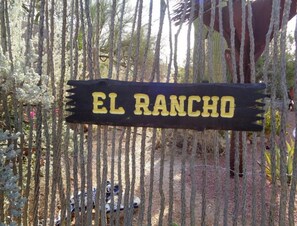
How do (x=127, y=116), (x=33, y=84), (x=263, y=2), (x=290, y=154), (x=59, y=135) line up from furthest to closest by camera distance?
(x=290, y=154) → (x=263, y=2) → (x=59, y=135) → (x=127, y=116) → (x=33, y=84)

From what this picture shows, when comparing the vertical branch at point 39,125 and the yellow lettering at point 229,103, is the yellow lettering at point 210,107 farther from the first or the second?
the vertical branch at point 39,125

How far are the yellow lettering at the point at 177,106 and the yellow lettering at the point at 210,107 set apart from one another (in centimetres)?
13

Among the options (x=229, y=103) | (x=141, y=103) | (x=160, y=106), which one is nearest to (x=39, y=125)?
(x=141, y=103)

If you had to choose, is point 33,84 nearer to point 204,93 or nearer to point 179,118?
point 179,118

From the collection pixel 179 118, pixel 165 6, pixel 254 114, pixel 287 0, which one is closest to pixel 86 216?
pixel 179 118

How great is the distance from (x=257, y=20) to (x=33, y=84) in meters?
2.12

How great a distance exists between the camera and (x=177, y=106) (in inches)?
78.9

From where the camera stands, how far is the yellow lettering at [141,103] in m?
2.02

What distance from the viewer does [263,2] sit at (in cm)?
292

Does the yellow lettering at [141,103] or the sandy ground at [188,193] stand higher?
the yellow lettering at [141,103]

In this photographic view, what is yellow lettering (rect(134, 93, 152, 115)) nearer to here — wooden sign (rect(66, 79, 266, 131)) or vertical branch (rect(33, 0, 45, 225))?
wooden sign (rect(66, 79, 266, 131))

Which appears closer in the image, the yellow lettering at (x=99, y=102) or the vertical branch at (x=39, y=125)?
the yellow lettering at (x=99, y=102)

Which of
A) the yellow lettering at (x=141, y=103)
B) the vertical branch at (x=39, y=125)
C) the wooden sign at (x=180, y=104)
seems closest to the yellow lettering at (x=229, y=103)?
the wooden sign at (x=180, y=104)

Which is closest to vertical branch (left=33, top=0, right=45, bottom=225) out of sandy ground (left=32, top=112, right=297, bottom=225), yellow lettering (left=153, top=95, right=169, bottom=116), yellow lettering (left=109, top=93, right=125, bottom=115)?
sandy ground (left=32, top=112, right=297, bottom=225)
